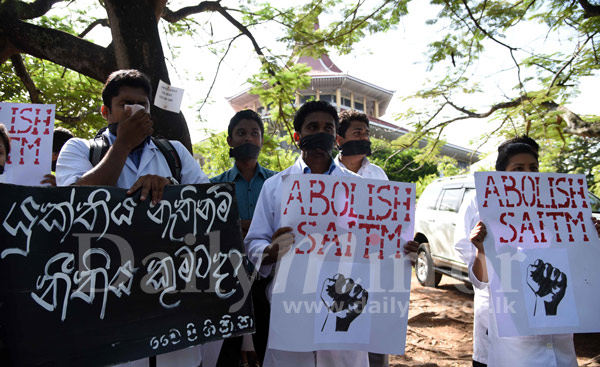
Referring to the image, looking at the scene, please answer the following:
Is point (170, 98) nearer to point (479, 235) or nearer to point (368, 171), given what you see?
point (368, 171)

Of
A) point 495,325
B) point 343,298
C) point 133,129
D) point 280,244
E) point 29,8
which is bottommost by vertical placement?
point 495,325

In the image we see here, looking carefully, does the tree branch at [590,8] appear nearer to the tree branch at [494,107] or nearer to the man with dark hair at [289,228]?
the tree branch at [494,107]

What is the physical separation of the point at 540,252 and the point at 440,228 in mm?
4741

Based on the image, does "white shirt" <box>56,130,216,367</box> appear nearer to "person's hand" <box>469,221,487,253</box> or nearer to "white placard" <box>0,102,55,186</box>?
"white placard" <box>0,102,55,186</box>

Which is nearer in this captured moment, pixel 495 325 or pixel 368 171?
pixel 495 325

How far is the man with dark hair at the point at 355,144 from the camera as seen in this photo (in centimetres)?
306

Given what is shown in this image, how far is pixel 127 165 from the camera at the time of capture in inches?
72.0

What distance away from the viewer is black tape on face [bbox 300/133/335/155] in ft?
6.87

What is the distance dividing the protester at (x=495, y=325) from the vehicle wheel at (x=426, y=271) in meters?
4.58

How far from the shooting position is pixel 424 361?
13.1ft

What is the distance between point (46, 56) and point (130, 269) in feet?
11.7

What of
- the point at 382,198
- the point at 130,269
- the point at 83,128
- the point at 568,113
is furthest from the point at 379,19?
the point at 83,128

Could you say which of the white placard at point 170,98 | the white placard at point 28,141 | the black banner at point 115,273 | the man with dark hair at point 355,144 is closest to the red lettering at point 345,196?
the black banner at point 115,273

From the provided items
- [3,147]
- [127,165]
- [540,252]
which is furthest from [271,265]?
[3,147]
